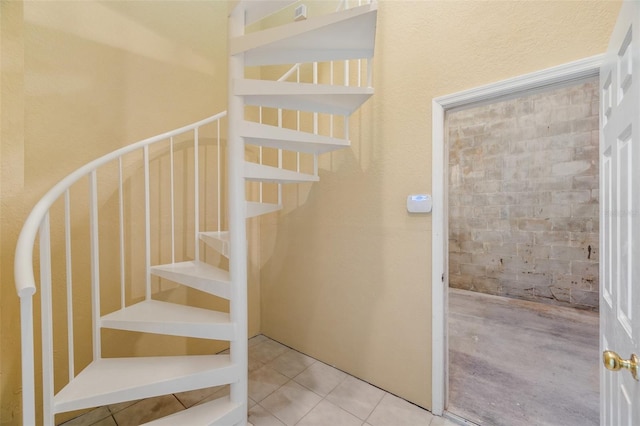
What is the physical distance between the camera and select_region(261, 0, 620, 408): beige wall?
1374mm

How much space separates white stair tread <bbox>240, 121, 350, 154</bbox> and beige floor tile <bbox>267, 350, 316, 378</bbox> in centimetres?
182

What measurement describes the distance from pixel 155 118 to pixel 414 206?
2082 millimetres

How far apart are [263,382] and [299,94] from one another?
2.11m

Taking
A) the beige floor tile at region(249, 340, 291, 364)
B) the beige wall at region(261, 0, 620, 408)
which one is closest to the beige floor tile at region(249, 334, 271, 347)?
the beige floor tile at region(249, 340, 291, 364)

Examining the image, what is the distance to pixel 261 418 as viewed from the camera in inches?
65.6

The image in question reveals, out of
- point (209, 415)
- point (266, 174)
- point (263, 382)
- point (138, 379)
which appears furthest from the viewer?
point (263, 382)

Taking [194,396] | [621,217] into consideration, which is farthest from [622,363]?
[194,396]

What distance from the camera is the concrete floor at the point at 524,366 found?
5.53 ft

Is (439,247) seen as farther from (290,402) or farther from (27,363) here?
(27,363)

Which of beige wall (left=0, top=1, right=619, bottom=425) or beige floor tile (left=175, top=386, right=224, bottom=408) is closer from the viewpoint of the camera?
beige wall (left=0, top=1, right=619, bottom=425)

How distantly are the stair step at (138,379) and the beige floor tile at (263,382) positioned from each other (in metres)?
0.59

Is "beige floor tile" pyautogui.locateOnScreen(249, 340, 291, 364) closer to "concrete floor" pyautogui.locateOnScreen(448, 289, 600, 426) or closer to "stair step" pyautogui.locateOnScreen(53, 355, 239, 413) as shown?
"stair step" pyautogui.locateOnScreen(53, 355, 239, 413)

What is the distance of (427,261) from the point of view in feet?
5.53

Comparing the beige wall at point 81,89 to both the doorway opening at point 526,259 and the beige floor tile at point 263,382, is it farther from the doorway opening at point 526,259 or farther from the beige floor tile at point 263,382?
the doorway opening at point 526,259
